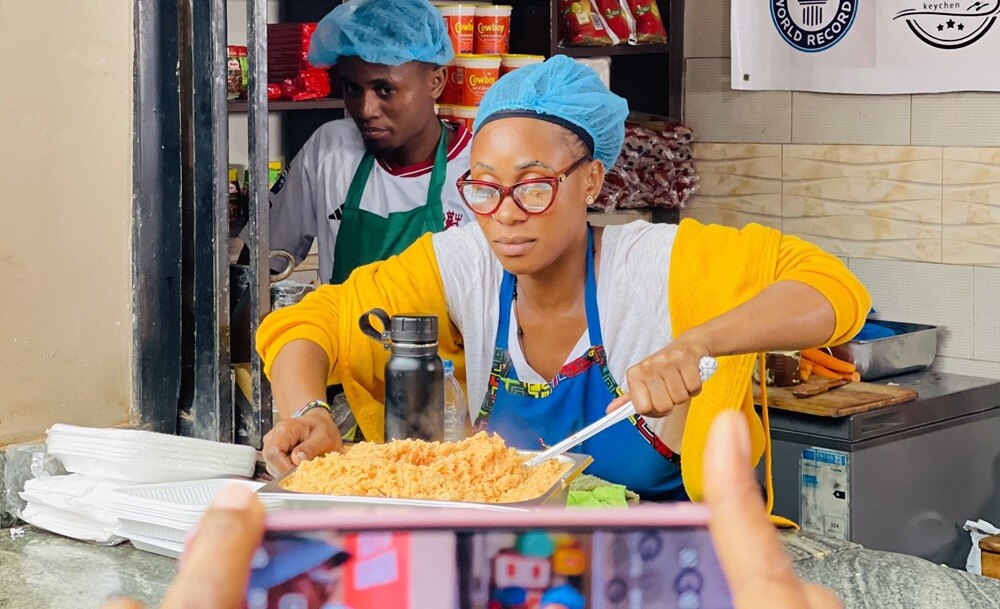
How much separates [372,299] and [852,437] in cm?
140

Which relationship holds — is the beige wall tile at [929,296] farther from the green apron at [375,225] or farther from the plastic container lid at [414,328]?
the plastic container lid at [414,328]

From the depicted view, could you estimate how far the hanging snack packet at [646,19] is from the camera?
12.7 ft

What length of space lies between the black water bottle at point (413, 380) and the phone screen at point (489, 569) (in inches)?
51.1

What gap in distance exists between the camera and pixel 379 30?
2902mm

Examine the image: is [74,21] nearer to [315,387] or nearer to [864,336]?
[315,387]

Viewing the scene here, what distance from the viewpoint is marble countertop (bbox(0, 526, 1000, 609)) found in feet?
4.32

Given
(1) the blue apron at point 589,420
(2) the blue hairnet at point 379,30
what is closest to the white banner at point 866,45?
(2) the blue hairnet at point 379,30

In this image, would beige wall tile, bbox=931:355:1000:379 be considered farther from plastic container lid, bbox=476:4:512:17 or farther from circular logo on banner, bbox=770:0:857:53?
plastic container lid, bbox=476:4:512:17

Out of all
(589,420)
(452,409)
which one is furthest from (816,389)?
(452,409)

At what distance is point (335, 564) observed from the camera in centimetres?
32

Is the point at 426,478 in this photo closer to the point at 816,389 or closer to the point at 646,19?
the point at 816,389

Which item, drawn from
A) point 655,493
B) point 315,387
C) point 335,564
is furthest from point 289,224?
point 335,564

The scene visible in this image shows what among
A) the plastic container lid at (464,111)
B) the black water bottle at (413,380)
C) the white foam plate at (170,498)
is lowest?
the white foam plate at (170,498)

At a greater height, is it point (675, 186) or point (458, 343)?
point (675, 186)
